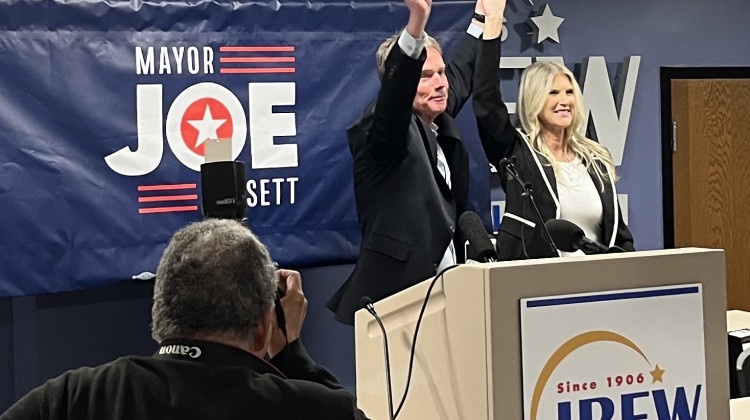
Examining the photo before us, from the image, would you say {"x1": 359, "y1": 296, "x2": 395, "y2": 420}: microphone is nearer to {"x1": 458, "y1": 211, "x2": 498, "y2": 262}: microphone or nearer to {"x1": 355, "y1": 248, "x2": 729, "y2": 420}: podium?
{"x1": 355, "y1": 248, "x2": 729, "y2": 420}: podium

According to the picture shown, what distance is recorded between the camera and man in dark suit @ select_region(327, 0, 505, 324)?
297cm

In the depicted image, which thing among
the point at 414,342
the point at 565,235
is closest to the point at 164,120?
the point at 565,235

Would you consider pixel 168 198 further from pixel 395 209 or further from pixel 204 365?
pixel 204 365

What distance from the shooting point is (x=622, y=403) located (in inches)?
48.8

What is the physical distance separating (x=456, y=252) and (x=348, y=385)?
100cm

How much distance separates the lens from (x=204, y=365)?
4.41 ft

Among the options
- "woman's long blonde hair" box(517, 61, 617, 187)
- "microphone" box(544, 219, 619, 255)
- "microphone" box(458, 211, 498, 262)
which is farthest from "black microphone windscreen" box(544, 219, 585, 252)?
"woman's long blonde hair" box(517, 61, 617, 187)

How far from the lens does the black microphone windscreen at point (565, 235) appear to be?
1.59 metres

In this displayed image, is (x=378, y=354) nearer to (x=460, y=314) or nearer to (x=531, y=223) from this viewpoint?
(x=460, y=314)

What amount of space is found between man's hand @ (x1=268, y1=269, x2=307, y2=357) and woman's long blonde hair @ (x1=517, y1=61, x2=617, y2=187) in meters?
1.77

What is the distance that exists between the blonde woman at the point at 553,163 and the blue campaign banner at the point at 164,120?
0.52 m

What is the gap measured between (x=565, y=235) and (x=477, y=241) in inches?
6.8

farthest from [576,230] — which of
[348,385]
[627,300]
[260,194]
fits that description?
[348,385]

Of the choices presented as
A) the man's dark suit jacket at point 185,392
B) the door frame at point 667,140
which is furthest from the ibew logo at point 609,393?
the door frame at point 667,140
